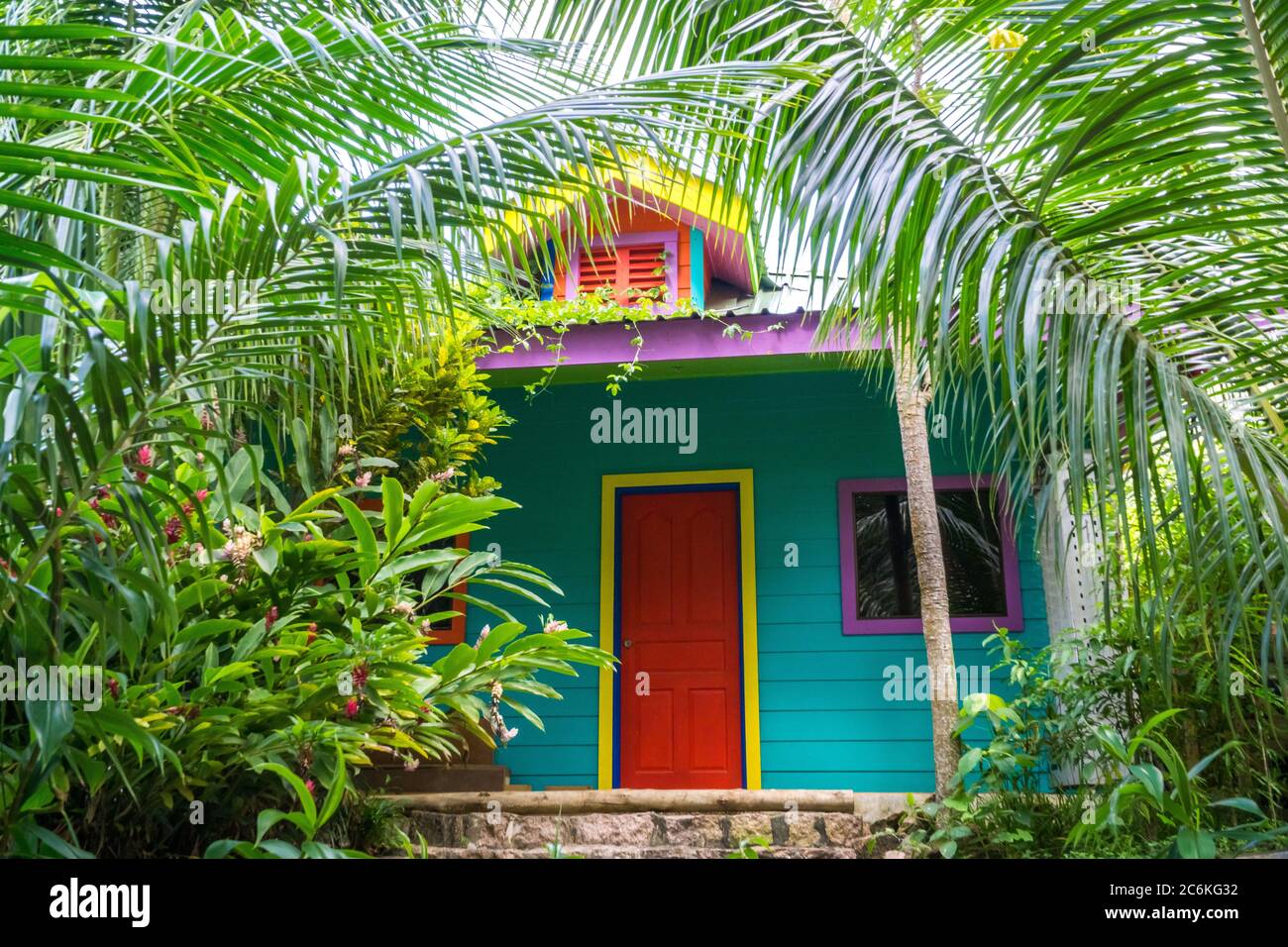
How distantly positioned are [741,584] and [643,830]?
2.15m

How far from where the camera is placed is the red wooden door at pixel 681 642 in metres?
5.98

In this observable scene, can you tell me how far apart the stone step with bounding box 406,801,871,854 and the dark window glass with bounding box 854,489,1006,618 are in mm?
1881

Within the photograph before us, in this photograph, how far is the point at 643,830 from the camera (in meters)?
4.22

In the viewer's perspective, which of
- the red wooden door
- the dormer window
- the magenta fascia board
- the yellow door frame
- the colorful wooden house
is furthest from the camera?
the dormer window

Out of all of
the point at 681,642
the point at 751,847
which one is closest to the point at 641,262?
the point at 681,642

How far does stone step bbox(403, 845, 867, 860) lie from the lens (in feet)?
12.6

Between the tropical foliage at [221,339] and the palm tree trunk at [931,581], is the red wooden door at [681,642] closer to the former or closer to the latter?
the palm tree trunk at [931,581]
